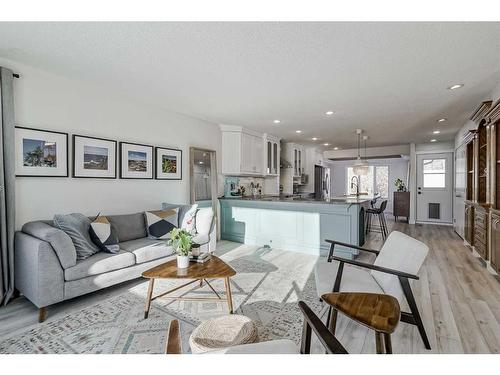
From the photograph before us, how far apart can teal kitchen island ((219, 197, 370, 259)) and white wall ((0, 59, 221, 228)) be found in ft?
3.89

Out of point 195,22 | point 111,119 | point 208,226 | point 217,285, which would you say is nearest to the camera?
point 195,22

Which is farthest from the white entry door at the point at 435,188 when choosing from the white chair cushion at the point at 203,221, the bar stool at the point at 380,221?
the white chair cushion at the point at 203,221

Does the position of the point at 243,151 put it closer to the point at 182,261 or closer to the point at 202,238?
the point at 202,238

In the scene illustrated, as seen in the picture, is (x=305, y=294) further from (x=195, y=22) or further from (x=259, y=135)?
(x=259, y=135)

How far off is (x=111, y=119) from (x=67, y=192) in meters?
1.13

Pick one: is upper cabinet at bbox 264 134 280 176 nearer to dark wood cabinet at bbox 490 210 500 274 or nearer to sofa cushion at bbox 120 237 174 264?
sofa cushion at bbox 120 237 174 264

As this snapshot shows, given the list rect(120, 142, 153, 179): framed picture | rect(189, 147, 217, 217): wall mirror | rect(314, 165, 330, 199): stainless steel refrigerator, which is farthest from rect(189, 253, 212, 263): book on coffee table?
rect(314, 165, 330, 199): stainless steel refrigerator

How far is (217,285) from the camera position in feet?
9.48

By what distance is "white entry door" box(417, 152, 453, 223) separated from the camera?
7230mm

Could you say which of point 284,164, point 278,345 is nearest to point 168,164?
point 278,345

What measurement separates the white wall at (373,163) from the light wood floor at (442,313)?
7495mm

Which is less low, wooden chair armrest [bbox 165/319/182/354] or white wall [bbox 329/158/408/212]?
white wall [bbox 329/158/408/212]

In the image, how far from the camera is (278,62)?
2.54 meters
